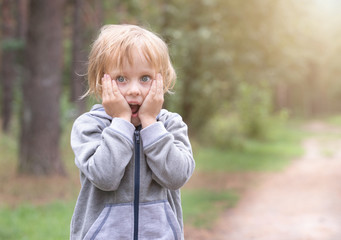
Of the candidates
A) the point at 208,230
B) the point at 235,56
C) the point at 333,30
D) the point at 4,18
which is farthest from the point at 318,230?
the point at 333,30

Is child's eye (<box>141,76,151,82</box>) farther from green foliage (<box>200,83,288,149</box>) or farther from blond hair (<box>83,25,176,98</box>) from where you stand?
green foliage (<box>200,83,288,149</box>)

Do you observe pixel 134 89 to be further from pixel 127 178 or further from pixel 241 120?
pixel 241 120

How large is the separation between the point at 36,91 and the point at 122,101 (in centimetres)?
635

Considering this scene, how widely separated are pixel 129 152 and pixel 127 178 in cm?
13

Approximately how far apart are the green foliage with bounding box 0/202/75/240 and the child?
3340mm

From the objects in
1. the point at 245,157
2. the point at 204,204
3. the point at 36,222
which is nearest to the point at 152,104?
the point at 36,222

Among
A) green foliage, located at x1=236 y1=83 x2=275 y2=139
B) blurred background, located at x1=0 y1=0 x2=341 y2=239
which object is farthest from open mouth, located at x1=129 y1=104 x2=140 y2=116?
green foliage, located at x1=236 y1=83 x2=275 y2=139

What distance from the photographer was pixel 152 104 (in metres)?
2.07

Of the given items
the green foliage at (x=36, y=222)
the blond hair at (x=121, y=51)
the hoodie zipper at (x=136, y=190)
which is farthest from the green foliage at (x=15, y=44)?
the hoodie zipper at (x=136, y=190)

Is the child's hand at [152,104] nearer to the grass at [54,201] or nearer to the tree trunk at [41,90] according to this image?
the grass at [54,201]

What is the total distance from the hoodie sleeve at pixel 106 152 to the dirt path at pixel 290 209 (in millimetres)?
4093

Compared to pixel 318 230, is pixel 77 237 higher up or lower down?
higher up

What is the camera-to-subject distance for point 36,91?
8.04 meters

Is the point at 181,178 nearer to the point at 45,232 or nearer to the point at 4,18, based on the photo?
the point at 45,232
